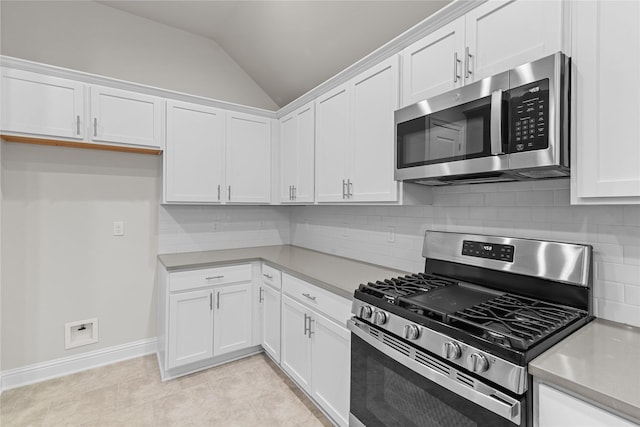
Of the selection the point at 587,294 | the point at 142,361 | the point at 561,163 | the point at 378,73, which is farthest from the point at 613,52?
the point at 142,361

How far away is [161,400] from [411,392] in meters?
1.90

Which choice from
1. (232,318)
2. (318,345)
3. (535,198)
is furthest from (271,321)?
(535,198)

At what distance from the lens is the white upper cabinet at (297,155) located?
275cm

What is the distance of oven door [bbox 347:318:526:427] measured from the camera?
102 cm

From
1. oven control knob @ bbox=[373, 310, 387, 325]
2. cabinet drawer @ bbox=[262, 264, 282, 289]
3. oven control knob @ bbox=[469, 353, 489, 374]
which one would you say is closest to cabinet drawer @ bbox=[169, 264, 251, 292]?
cabinet drawer @ bbox=[262, 264, 282, 289]

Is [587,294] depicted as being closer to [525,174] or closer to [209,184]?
[525,174]

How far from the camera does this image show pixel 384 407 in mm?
1438

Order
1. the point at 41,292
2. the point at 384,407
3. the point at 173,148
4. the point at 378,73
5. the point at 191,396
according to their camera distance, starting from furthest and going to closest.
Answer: the point at 173,148
the point at 41,292
the point at 191,396
the point at 378,73
the point at 384,407

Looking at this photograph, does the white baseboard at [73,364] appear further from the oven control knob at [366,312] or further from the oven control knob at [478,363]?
the oven control knob at [478,363]

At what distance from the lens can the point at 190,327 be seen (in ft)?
8.41

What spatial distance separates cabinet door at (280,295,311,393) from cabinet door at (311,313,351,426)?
0.08 meters

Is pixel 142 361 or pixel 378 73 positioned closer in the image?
pixel 378 73

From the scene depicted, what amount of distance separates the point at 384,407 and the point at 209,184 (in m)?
2.32

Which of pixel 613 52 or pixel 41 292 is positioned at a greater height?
pixel 613 52
